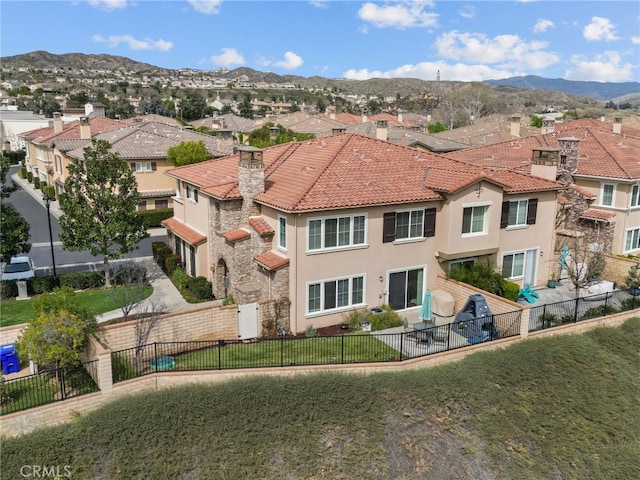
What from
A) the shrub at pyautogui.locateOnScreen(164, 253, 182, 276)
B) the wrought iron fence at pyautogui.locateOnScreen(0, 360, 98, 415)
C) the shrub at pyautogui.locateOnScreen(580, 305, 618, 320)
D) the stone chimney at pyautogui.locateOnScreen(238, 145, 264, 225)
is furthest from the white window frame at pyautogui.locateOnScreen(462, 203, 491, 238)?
the wrought iron fence at pyautogui.locateOnScreen(0, 360, 98, 415)

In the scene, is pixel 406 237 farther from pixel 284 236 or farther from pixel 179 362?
pixel 179 362

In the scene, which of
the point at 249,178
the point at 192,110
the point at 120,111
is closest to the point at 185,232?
the point at 249,178

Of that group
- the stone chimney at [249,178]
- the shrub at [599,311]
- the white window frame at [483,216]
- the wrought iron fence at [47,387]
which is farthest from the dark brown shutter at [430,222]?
the wrought iron fence at [47,387]

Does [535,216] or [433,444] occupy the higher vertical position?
[535,216]

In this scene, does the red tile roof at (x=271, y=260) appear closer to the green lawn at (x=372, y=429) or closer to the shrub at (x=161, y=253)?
the green lawn at (x=372, y=429)

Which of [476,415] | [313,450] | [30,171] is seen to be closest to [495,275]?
[476,415]

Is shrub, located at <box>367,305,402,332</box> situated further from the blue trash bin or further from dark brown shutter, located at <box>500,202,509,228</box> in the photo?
the blue trash bin
